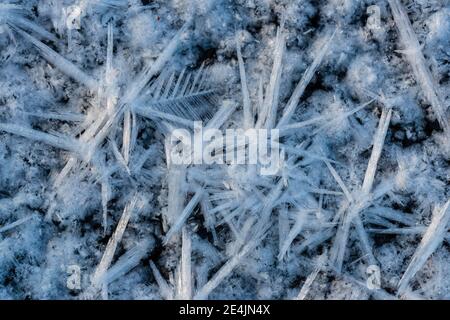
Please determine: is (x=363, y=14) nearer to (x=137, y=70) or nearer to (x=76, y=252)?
(x=137, y=70)

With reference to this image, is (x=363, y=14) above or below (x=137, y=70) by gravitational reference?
above
